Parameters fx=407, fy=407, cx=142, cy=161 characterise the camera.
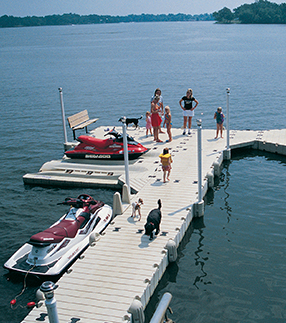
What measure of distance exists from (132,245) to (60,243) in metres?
2.15

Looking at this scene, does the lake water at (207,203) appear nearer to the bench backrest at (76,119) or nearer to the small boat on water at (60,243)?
the small boat on water at (60,243)

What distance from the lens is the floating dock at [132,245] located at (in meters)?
9.84

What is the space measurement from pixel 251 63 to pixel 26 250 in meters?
59.7

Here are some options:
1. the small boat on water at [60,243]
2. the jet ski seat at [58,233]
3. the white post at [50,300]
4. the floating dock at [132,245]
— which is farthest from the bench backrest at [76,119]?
the white post at [50,300]

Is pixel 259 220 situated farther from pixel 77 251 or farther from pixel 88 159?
pixel 88 159

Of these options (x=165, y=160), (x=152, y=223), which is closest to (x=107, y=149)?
(x=165, y=160)

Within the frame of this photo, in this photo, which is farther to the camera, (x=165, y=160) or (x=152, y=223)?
(x=165, y=160)

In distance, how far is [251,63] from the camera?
65.2 meters

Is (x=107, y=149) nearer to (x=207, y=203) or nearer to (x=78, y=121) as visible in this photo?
(x=78, y=121)

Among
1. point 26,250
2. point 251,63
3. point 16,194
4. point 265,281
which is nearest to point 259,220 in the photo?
point 265,281

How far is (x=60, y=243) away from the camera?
12.1 meters

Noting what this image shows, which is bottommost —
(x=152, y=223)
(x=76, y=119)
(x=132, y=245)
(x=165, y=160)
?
(x=132, y=245)

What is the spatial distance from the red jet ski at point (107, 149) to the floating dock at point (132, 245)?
1.56 feet

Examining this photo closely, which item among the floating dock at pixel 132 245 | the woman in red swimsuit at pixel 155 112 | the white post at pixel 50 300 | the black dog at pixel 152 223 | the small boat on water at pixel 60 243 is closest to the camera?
the white post at pixel 50 300
